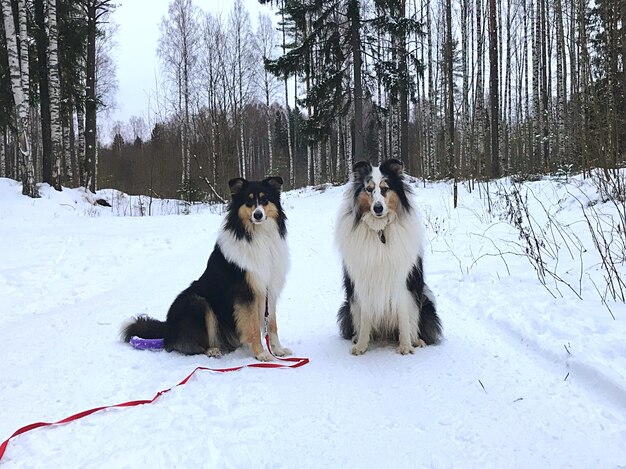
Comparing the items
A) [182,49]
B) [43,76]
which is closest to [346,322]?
[43,76]

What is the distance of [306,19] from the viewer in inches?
725

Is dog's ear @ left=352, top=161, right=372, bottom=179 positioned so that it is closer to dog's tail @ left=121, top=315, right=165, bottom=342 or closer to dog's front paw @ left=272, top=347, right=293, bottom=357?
dog's front paw @ left=272, top=347, right=293, bottom=357

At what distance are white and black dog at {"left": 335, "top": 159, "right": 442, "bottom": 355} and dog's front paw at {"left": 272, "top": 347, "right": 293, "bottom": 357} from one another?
62 cm

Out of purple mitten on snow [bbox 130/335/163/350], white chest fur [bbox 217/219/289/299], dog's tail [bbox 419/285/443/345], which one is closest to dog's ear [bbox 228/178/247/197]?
white chest fur [bbox 217/219/289/299]

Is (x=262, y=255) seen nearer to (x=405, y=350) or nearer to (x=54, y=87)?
(x=405, y=350)

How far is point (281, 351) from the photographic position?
382 centimetres

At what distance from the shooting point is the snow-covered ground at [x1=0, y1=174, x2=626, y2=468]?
213 cm

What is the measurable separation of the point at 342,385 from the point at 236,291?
4.36ft

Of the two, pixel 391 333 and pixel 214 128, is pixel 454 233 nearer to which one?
pixel 391 333

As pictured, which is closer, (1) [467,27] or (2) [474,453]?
(2) [474,453]

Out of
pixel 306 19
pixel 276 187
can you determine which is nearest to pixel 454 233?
pixel 276 187

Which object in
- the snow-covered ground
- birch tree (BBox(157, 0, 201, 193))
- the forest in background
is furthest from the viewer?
birch tree (BBox(157, 0, 201, 193))

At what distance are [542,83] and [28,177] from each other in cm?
2307

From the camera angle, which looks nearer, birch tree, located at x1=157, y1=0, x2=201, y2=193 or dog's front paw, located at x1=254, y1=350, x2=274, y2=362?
dog's front paw, located at x1=254, y1=350, x2=274, y2=362
